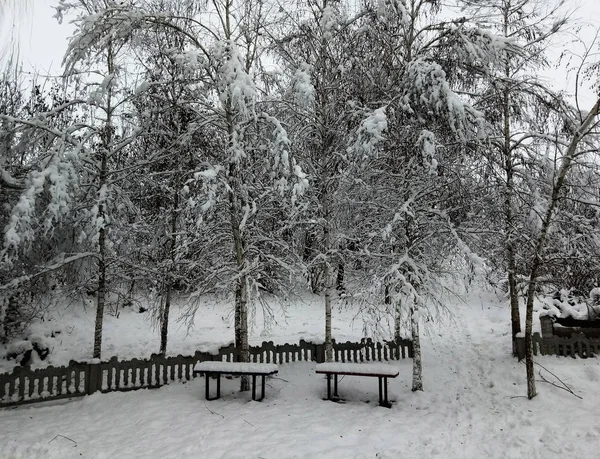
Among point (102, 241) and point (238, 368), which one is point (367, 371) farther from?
point (102, 241)

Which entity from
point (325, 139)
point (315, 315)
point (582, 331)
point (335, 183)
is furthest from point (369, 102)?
point (315, 315)

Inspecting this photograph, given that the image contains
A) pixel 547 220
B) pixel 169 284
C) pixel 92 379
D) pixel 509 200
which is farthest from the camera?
pixel 169 284

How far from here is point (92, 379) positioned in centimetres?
848

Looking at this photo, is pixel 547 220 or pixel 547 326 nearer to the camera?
pixel 547 220

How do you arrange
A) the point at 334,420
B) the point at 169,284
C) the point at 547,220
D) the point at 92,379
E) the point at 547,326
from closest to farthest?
the point at 334,420, the point at 547,220, the point at 92,379, the point at 547,326, the point at 169,284

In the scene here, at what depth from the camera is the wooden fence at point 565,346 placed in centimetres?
930

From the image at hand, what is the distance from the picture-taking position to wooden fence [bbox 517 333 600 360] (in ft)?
30.5

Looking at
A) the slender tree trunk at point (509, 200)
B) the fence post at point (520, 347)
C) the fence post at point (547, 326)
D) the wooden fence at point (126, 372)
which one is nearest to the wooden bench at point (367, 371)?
the wooden fence at point (126, 372)

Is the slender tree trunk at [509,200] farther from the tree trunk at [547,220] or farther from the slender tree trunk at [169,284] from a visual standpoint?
the slender tree trunk at [169,284]

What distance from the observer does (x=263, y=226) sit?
1000 cm

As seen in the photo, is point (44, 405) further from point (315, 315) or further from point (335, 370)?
point (315, 315)

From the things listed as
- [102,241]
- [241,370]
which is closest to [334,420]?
[241,370]

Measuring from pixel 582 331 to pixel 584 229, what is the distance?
3.80 meters

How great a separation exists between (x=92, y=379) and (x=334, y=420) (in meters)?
5.35
